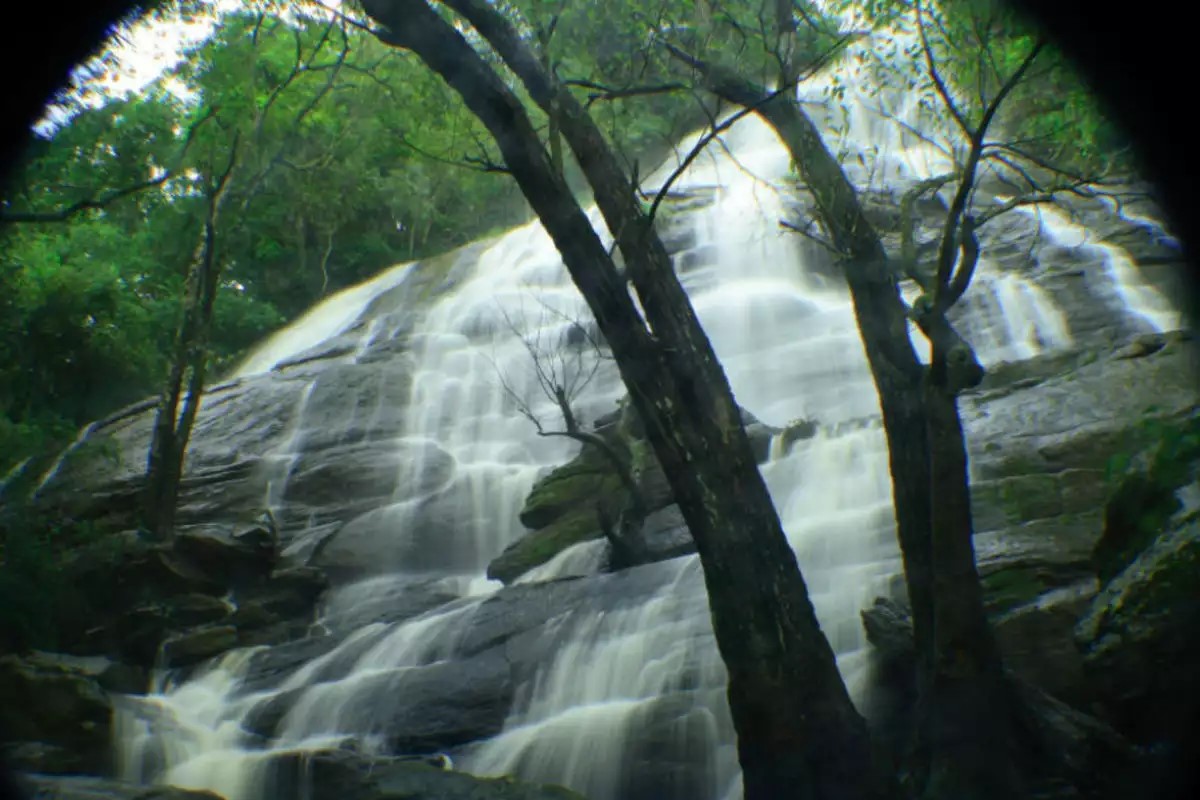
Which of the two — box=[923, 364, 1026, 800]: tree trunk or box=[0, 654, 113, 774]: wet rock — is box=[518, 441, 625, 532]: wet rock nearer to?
box=[0, 654, 113, 774]: wet rock

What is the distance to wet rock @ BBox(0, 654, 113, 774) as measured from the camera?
35.9 feet

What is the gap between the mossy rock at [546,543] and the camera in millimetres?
16359

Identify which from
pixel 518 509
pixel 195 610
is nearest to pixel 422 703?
pixel 195 610

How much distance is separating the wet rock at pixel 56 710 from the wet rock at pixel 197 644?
324 cm

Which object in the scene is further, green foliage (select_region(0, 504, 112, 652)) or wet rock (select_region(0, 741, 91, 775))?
green foliage (select_region(0, 504, 112, 652))

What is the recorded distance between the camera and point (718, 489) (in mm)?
6898

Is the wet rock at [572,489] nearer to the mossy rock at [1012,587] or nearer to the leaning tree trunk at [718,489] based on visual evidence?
the mossy rock at [1012,587]

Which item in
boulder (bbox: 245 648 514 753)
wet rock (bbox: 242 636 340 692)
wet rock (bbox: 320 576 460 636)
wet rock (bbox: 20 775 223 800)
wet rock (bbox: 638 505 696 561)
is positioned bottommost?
wet rock (bbox: 20 775 223 800)

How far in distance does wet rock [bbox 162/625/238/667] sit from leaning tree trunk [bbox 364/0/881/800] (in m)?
10.5

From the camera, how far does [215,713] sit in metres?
13.0

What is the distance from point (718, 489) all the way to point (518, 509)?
1323 cm

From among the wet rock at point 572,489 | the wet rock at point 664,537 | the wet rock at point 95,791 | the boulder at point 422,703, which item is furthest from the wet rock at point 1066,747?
the wet rock at point 572,489

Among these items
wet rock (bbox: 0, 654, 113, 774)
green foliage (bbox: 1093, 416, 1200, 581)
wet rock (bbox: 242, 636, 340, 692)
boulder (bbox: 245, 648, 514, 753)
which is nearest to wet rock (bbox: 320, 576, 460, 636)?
wet rock (bbox: 242, 636, 340, 692)

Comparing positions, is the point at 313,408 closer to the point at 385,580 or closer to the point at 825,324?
the point at 385,580
